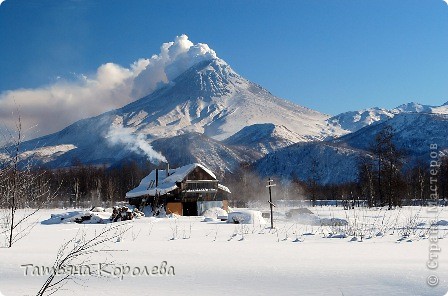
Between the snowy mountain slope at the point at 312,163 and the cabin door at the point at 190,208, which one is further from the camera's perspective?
the snowy mountain slope at the point at 312,163

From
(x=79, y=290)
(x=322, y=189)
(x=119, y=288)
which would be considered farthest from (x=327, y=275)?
(x=322, y=189)

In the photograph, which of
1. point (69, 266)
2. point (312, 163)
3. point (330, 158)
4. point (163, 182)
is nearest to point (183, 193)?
point (163, 182)

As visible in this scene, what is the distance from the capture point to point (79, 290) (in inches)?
250

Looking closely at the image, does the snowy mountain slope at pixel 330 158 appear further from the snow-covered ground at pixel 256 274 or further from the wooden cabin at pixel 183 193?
the snow-covered ground at pixel 256 274

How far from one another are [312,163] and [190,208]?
118m

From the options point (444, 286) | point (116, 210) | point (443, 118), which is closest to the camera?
point (444, 286)

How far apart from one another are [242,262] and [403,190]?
45.0 m

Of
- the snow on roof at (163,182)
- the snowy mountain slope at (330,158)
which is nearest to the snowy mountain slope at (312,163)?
the snowy mountain slope at (330,158)

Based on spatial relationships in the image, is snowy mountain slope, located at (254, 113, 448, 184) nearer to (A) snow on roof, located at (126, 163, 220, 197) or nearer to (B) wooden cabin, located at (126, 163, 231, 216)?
(B) wooden cabin, located at (126, 163, 231, 216)

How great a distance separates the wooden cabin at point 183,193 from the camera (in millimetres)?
42812

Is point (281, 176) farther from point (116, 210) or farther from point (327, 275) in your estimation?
point (327, 275)

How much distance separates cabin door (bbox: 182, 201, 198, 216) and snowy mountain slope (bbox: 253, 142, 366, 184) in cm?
10572

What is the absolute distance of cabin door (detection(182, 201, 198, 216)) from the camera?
43.6 meters

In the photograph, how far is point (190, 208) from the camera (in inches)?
1731
